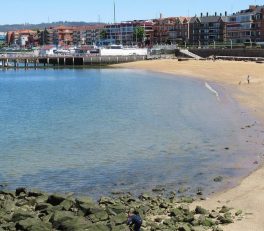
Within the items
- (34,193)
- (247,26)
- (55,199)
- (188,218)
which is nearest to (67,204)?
(55,199)

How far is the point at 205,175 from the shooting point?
90.0 feet

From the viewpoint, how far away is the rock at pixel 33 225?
17156 mm

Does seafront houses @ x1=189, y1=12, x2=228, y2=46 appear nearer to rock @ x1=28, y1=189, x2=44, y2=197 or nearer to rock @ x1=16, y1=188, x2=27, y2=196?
rock @ x1=16, y1=188, x2=27, y2=196

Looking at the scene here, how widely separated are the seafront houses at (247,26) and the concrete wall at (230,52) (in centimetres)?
2965

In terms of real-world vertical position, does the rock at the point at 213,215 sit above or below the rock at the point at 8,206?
below

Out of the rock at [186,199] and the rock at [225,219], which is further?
the rock at [186,199]

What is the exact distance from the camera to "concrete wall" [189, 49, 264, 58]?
4648 inches

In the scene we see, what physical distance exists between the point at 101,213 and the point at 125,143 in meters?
16.4

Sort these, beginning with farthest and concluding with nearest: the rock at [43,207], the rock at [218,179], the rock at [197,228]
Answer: the rock at [218,179] < the rock at [43,207] < the rock at [197,228]

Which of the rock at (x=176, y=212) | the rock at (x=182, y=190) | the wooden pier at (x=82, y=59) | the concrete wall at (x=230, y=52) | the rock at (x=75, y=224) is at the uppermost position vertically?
the concrete wall at (x=230, y=52)

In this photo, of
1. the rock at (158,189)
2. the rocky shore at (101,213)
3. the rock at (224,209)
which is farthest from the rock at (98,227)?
the rock at (158,189)

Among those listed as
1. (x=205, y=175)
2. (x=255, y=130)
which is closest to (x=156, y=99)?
(x=255, y=130)

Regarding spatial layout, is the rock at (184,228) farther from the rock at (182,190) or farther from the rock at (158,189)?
the rock at (158,189)

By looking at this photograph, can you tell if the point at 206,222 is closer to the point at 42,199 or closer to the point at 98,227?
the point at 98,227
